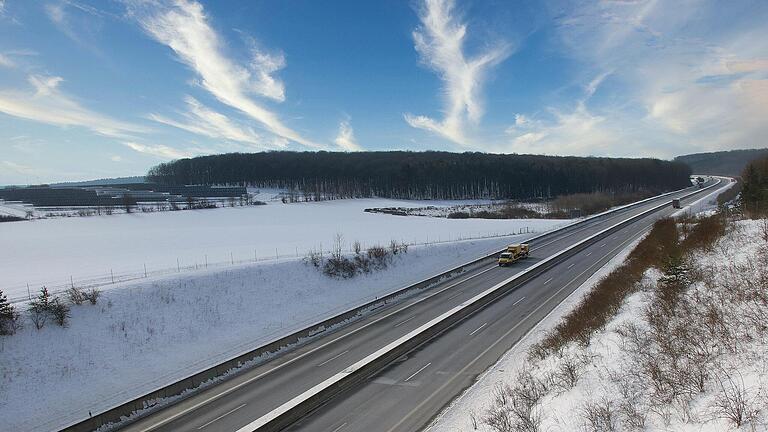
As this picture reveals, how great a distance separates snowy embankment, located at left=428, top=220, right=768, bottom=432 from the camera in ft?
30.8

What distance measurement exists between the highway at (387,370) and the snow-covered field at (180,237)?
1794cm

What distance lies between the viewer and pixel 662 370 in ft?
39.3

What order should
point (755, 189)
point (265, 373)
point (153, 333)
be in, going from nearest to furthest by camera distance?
point (265, 373) → point (153, 333) → point (755, 189)

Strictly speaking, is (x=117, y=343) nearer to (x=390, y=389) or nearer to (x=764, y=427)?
(x=390, y=389)

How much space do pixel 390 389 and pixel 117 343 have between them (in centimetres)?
1918

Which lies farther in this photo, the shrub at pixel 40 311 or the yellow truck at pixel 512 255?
the yellow truck at pixel 512 255

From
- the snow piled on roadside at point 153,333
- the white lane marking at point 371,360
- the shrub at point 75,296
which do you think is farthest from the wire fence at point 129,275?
the white lane marking at point 371,360

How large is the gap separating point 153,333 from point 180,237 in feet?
127

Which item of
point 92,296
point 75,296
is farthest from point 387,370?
point 75,296

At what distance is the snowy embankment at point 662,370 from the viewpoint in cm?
939

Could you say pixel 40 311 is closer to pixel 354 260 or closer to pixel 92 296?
pixel 92 296

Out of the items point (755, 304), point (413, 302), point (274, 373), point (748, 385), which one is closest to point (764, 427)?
point (748, 385)

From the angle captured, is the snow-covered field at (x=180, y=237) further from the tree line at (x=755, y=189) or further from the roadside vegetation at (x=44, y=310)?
the tree line at (x=755, y=189)

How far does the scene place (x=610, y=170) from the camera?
636 ft
